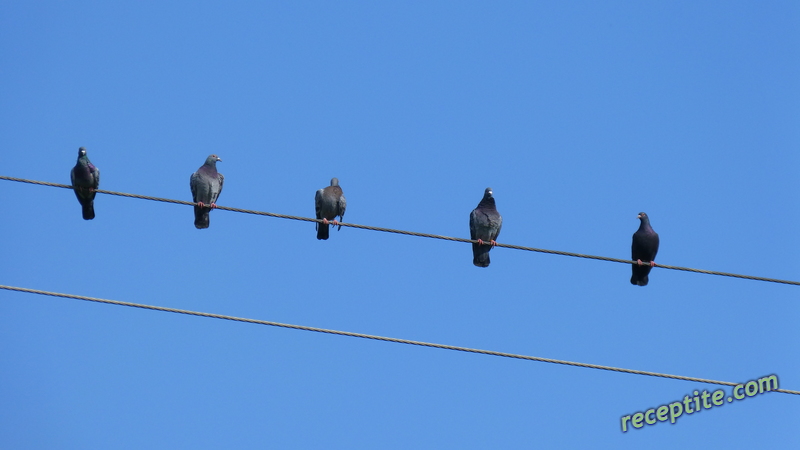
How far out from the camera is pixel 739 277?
401 inches

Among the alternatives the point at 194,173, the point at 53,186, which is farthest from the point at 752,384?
the point at 194,173

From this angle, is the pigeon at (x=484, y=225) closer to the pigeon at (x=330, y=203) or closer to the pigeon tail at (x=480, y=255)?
the pigeon tail at (x=480, y=255)

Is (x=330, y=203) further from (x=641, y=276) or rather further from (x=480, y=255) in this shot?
(x=641, y=276)

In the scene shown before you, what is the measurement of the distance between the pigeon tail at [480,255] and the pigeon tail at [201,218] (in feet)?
11.1

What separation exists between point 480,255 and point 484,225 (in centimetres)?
43

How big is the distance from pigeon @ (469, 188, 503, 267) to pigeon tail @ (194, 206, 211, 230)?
335cm

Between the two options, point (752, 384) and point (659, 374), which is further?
point (752, 384)

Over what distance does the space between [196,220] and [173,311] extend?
5556 mm

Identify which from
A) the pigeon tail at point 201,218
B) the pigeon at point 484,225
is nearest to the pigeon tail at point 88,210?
the pigeon tail at point 201,218

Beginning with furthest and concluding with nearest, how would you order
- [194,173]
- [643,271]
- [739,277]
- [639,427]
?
[194,173] → [643,271] → [639,427] → [739,277]

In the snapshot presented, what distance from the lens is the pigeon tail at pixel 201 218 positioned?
48.4 feet

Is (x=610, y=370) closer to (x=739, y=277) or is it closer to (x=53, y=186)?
(x=739, y=277)

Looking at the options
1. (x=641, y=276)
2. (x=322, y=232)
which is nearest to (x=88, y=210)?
(x=322, y=232)

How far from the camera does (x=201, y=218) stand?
14.8 metres
